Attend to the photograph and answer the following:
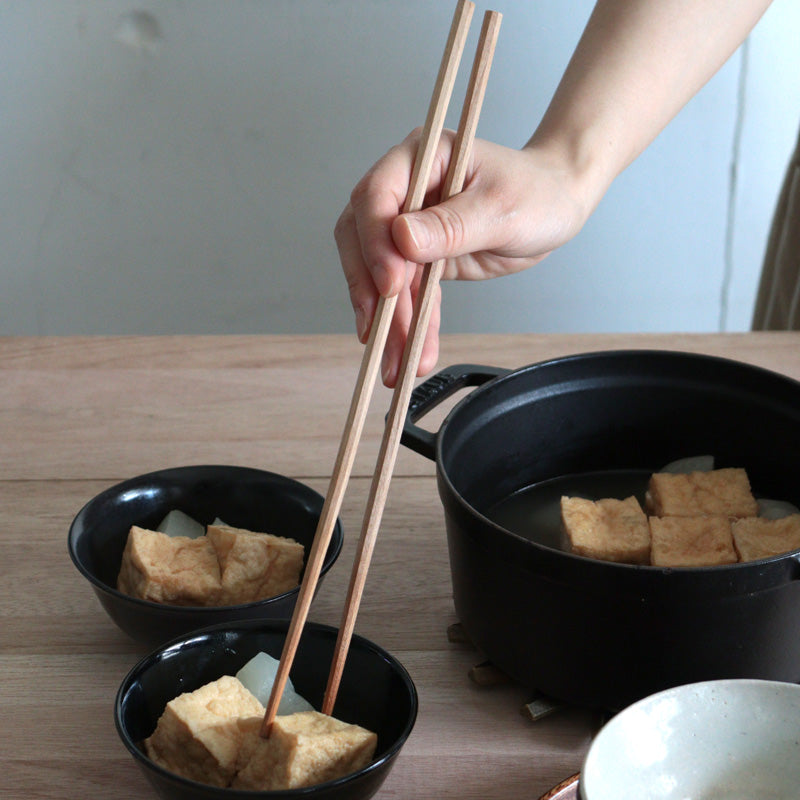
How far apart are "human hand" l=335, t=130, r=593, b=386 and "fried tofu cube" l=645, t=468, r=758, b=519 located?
0.24 meters

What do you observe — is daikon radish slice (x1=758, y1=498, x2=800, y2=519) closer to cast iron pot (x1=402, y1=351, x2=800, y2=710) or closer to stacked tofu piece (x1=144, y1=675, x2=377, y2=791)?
cast iron pot (x1=402, y1=351, x2=800, y2=710)

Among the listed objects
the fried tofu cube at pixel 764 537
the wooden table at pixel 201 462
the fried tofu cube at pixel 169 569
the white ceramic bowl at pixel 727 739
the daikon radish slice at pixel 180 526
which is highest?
the fried tofu cube at pixel 764 537

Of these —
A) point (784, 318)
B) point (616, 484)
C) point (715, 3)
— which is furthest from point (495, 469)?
point (784, 318)

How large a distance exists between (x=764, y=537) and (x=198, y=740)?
0.45 meters

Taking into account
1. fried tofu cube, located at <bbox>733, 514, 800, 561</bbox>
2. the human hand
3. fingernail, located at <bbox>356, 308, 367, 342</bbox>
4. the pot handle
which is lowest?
fried tofu cube, located at <bbox>733, 514, 800, 561</bbox>

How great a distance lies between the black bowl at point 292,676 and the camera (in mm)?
686

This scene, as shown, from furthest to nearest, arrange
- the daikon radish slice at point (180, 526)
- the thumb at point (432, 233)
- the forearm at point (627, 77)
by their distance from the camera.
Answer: the forearm at point (627, 77) → the daikon radish slice at point (180, 526) → the thumb at point (432, 233)

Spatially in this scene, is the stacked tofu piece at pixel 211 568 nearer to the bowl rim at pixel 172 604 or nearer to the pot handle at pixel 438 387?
the bowl rim at pixel 172 604

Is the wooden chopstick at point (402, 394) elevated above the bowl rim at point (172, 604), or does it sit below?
above

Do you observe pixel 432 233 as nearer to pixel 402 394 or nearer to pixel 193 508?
pixel 402 394

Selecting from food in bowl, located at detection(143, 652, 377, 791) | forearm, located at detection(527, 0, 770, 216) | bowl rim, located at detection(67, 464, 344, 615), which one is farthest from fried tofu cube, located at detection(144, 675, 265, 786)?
forearm, located at detection(527, 0, 770, 216)

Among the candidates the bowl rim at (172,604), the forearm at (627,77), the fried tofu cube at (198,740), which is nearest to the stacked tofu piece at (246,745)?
the fried tofu cube at (198,740)

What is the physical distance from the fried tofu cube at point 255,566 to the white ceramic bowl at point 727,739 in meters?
0.34

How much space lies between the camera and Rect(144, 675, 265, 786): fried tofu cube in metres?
0.65
